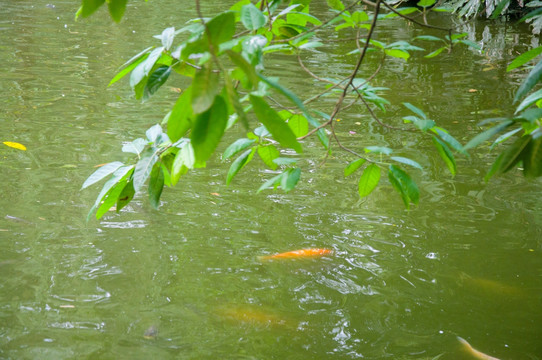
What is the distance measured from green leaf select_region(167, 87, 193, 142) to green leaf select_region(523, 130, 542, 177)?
71 cm

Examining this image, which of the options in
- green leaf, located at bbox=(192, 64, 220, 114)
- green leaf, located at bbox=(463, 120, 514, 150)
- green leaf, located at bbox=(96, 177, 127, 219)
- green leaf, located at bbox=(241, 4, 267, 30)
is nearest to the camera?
green leaf, located at bbox=(192, 64, 220, 114)

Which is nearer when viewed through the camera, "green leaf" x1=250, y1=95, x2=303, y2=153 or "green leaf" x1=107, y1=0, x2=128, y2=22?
"green leaf" x1=250, y1=95, x2=303, y2=153

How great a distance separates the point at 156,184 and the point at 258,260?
1516 millimetres

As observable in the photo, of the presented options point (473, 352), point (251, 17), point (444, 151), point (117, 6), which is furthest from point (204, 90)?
point (473, 352)

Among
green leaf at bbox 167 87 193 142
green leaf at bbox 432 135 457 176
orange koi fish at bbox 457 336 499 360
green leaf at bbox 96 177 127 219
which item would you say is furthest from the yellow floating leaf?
green leaf at bbox 167 87 193 142

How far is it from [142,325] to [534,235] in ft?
7.69

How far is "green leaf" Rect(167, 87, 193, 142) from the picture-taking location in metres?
0.95

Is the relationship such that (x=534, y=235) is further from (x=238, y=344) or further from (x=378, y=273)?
(x=238, y=344)

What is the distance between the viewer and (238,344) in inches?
96.2

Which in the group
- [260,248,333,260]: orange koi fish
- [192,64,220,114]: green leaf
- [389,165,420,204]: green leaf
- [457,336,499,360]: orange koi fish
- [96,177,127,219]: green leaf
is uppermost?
[192,64,220,114]: green leaf

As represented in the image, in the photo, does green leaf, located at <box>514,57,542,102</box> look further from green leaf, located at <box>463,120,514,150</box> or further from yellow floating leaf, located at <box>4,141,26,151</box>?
yellow floating leaf, located at <box>4,141,26,151</box>

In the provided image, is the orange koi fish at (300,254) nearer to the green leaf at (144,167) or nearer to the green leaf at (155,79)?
the green leaf at (144,167)

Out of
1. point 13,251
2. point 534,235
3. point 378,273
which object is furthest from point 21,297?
point 534,235

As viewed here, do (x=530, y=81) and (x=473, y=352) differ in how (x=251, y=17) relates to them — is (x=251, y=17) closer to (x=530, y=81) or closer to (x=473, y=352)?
(x=530, y=81)
